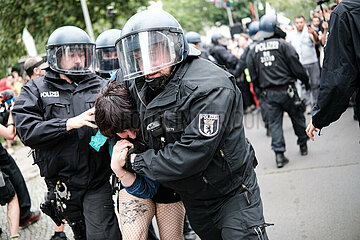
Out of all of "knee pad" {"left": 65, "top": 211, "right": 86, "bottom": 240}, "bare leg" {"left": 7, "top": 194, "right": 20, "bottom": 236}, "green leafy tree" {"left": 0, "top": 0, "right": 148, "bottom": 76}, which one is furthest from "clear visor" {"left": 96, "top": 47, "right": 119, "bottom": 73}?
"green leafy tree" {"left": 0, "top": 0, "right": 148, "bottom": 76}

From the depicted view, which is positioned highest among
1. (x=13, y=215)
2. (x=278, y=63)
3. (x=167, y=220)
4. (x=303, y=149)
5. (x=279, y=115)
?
(x=167, y=220)

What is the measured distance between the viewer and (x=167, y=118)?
7.66 feet

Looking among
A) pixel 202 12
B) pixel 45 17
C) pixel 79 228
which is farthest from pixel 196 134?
pixel 202 12

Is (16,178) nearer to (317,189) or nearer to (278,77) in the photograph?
(317,189)

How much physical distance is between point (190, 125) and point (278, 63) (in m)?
4.13

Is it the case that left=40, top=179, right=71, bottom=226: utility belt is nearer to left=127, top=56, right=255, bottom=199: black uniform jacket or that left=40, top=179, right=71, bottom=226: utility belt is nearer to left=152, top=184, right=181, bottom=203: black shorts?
left=152, top=184, right=181, bottom=203: black shorts

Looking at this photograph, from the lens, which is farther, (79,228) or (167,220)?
(79,228)

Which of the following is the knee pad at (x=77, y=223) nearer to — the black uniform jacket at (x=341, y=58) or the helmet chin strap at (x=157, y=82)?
the helmet chin strap at (x=157, y=82)

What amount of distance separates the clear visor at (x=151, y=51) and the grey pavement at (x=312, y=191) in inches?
95.1

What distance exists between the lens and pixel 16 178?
16.6 ft

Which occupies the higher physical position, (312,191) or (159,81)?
(159,81)

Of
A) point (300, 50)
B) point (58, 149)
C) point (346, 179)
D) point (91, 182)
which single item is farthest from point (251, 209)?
point (300, 50)

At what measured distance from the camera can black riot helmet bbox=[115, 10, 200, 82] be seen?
Result: 7.68 ft

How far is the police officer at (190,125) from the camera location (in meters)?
2.21
